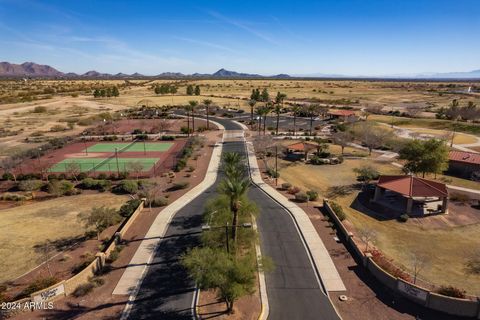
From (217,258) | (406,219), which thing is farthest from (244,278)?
(406,219)

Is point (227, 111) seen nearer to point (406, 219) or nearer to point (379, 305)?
point (406, 219)

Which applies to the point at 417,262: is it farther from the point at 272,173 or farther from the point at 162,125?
the point at 162,125

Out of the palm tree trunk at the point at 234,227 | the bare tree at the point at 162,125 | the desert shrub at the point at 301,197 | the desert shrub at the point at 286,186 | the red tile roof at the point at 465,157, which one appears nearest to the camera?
the palm tree trunk at the point at 234,227

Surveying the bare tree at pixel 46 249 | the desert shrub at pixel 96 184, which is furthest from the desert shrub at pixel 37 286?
the desert shrub at pixel 96 184

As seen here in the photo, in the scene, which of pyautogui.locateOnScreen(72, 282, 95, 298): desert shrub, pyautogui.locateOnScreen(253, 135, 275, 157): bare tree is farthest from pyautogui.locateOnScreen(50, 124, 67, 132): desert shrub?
pyautogui.locateOnScreen(72, 282, 95, 298): desert shrub

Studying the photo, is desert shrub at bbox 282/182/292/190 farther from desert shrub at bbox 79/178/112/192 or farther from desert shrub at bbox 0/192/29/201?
desert shrub at bbox 0/192/29/201

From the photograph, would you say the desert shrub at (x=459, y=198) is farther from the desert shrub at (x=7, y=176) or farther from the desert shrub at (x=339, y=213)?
the desert shrub at (x=7, y=176)

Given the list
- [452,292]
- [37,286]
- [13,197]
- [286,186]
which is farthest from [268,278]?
[13,197]
